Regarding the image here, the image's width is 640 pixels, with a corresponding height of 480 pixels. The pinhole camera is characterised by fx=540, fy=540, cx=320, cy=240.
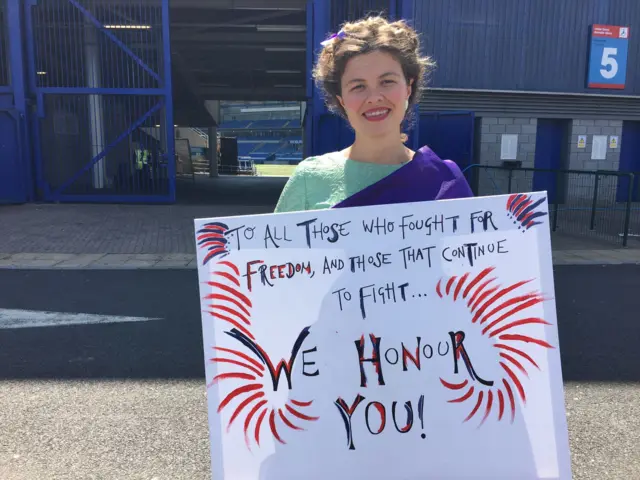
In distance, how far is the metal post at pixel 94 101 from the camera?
41.9 feet

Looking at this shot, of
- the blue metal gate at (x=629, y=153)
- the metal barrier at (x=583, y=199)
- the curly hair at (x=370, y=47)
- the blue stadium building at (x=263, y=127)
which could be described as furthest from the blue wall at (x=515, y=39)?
the blue stadium building at (x=263, y=127)

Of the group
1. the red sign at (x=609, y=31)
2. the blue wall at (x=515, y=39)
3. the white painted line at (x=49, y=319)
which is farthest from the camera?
the red sign at (x=609, y=31)

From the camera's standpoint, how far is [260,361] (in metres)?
1.73

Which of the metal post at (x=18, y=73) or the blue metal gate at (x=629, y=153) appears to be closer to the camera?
the metal post at (x=18, y=73)

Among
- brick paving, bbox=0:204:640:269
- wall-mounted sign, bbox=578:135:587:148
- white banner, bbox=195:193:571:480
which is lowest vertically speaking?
brick paving, bbox=0:204:640:269

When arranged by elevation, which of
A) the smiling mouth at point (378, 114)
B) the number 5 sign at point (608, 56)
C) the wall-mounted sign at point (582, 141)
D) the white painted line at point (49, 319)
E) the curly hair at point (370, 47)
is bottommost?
the white painted line at point (49, 319)

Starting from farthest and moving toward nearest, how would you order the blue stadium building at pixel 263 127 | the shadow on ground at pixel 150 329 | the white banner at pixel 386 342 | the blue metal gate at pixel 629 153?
→ the blue stadium building at pixel 263 127, the blue metal gate at pixel 629 153, the shadow on ground at pixel 150 329, the white banner at pixel 386 342

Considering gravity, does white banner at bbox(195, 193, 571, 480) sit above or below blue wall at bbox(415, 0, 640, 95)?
below

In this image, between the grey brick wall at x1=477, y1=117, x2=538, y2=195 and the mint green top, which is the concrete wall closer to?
the grey brick wall at x1=477, y1=117, x2=538, y2=195

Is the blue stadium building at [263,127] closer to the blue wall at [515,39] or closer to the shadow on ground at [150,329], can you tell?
the blue wall at [515,39]

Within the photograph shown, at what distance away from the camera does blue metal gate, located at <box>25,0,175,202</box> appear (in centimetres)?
1255

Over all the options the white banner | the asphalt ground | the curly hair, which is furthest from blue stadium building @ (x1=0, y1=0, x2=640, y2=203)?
the white banner

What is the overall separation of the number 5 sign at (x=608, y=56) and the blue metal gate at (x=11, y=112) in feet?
45.0

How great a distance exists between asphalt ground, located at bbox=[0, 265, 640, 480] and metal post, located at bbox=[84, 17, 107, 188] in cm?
772
